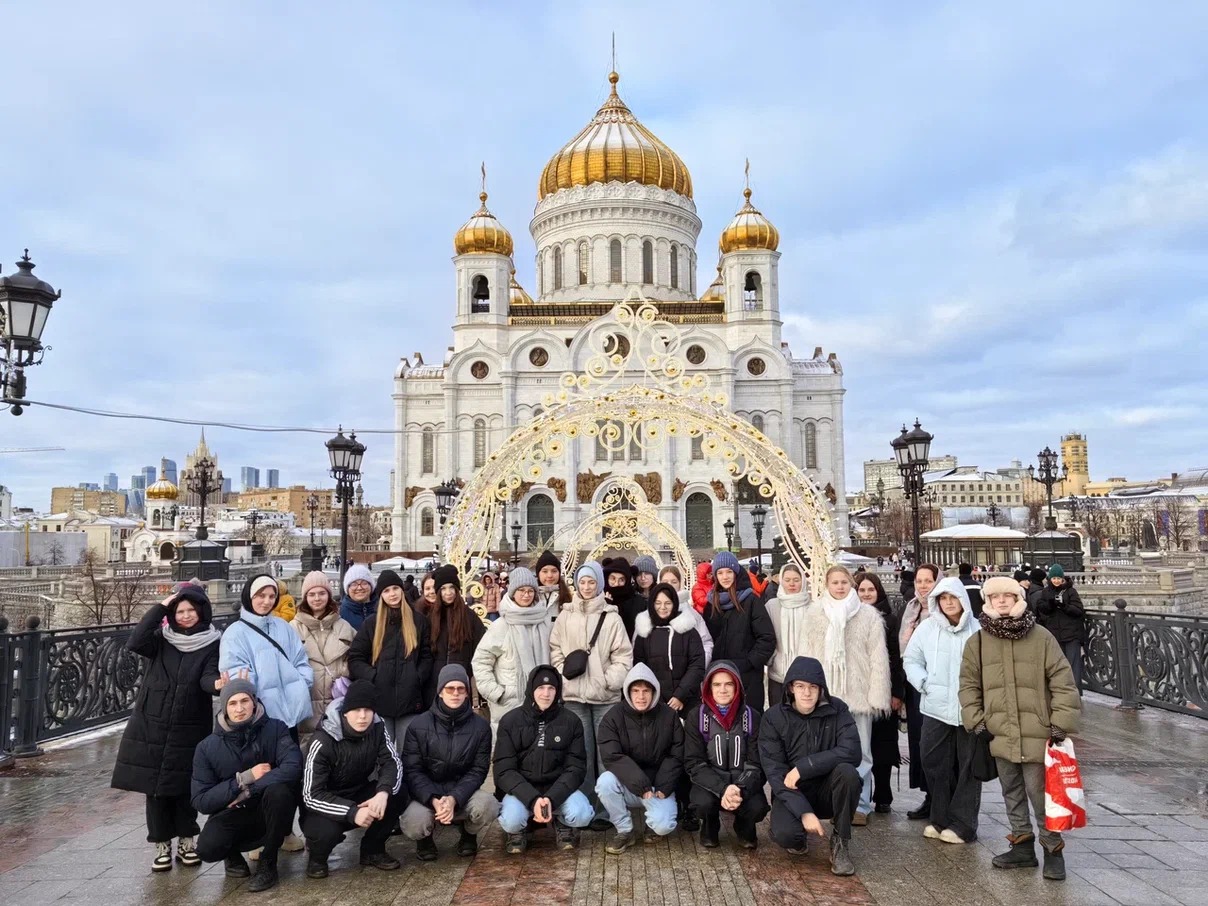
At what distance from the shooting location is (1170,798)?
20.0 feet

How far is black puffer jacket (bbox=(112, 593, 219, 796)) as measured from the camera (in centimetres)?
481

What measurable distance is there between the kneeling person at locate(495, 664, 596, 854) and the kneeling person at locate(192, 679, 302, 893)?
124 cm

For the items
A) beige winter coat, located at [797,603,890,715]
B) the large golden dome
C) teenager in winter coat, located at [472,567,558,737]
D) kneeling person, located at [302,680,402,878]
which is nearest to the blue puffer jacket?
beige winter coat, located at [797,603,890,715]

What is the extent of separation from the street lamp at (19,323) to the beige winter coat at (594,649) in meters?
4.82

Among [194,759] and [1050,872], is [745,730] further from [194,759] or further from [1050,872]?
[194,759]

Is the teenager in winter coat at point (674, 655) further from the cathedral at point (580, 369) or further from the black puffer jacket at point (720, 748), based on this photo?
the cathedral at point (580, 369)

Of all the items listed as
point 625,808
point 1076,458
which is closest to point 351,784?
point 625,808

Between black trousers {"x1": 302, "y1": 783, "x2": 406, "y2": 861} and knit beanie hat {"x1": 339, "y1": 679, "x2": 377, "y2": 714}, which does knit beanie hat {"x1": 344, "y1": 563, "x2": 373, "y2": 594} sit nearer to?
knit beanie hat {"x1": 339, "y1": 679, "x2": 377, "y2": 714}

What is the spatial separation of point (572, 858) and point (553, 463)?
36.0 m

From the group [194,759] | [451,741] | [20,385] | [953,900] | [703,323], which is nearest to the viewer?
[953,900]

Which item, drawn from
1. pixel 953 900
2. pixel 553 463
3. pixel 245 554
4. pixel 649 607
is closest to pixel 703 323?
pixel 553 463

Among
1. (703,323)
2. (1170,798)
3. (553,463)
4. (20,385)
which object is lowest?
(1170,798)

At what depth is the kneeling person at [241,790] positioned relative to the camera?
463 centimetres

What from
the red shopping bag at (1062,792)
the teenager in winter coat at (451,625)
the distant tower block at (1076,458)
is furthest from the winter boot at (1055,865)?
the distant tower block at (1076,458)
